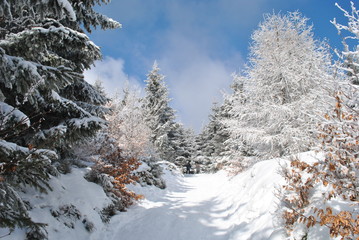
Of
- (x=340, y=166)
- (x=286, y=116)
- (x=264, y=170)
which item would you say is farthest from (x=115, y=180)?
(x=286, y=116)

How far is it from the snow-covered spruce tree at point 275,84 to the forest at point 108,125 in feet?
0.18

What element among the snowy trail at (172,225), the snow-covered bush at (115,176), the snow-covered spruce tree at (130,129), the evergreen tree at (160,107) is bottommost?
the snowy trail at (172,225)

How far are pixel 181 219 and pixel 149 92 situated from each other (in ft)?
74.6

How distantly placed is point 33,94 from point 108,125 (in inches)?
225

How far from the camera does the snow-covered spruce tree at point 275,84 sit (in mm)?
10266

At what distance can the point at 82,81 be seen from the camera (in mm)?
7543

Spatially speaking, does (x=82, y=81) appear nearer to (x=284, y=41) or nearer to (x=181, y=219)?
(x=181, y=219)

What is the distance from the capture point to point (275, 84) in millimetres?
11125

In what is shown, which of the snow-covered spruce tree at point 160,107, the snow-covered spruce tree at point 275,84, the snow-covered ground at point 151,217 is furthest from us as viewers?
the snow-covered spruce tree at point 160,107

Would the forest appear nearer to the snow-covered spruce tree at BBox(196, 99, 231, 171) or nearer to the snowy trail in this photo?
the snowy trail

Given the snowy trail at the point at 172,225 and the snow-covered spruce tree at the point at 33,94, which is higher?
the snow-covered spruce tree at the point at 33,94

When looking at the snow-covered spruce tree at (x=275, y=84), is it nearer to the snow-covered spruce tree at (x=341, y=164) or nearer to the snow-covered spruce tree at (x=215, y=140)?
the snow-covered spruce tree at (x=341, y=164)

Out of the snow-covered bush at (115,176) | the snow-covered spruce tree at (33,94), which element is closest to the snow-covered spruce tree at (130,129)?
the snow-covered bush at (115,176)

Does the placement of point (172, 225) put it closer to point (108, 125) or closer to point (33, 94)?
point (108, 125)
